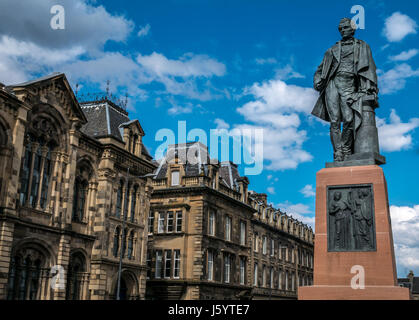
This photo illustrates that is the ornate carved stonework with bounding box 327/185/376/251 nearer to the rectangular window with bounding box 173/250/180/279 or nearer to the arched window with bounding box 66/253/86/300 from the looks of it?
the arched window with bounding box 66/253/86/300

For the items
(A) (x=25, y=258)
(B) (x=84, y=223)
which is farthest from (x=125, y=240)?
(A) (x=25, y=258)

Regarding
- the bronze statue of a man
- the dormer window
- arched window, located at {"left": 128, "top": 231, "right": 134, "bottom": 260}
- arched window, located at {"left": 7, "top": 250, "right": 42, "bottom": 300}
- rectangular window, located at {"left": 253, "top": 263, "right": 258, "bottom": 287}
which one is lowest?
arched window, located at {"left": 7, "top": 250, "right": 42, "bottom": 300}

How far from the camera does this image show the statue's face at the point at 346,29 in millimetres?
12953

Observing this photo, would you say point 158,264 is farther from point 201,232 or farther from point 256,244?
point 256,244

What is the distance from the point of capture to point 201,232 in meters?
49.9

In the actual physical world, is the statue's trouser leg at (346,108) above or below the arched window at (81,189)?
below

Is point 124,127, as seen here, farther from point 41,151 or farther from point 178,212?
point 178,212

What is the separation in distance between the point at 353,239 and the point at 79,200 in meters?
28.7

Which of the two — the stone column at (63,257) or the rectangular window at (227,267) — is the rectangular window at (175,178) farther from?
the stone column at (63,257)

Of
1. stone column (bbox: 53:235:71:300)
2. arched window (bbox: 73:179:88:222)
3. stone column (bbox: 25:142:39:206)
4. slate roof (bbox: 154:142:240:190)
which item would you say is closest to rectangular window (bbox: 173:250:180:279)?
slate roof (bbox: 154:142:240:190)

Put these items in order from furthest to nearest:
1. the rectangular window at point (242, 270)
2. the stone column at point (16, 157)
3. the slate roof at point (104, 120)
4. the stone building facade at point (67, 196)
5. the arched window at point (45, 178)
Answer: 1. the rectangular window at point (242, 270)
2. the slate roof at point (104, 120)
3. the arched window at point (45, 178)
4. the stone building facade at point (67, 196)
5. the stone column at point (16, 157)

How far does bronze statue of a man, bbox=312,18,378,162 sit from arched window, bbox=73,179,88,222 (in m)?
26.5

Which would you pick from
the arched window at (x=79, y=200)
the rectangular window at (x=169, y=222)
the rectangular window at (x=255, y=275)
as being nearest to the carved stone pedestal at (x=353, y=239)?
the arched window at (x=79, y=200)

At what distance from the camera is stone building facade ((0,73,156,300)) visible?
97.6 feet
